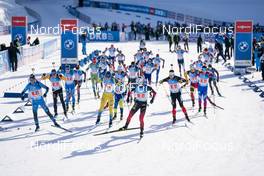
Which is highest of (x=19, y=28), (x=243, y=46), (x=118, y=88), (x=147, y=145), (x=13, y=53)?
(x=19, y=28)

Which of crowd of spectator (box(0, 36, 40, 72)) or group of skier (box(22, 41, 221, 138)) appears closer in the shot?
group of skier (box(22, 41, 221, 138))

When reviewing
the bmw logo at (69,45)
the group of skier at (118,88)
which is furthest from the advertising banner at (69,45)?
the group of skier at (118,88)

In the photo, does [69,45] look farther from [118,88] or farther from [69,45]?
[118,88]

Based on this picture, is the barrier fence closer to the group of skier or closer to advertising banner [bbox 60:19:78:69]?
advertising banner [bbox 60:19:78:69]

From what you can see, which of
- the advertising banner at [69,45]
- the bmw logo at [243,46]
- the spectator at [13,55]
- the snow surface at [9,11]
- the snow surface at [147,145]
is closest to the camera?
the snow surface at [147,145]

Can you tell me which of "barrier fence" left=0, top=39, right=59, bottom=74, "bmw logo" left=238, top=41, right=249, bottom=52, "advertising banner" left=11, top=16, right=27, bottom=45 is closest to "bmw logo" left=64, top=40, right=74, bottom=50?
"barrier fence" left=0, top=39, right=59, bottom=74

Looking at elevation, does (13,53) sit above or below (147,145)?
above

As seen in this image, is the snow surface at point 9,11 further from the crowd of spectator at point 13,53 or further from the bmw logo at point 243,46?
the bmw logo at point 243,46

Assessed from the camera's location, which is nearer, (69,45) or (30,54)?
(69,45)

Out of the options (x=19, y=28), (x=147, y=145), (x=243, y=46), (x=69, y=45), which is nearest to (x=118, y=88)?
(x=147, y=145)

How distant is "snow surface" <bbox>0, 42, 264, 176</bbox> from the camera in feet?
41.6

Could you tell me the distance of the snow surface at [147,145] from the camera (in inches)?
500

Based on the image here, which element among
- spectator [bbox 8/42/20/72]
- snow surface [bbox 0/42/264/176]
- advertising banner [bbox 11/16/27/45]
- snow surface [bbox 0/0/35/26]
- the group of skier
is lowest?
snow surface [bbox 0/42/264/176]

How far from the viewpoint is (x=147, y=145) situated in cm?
1477
